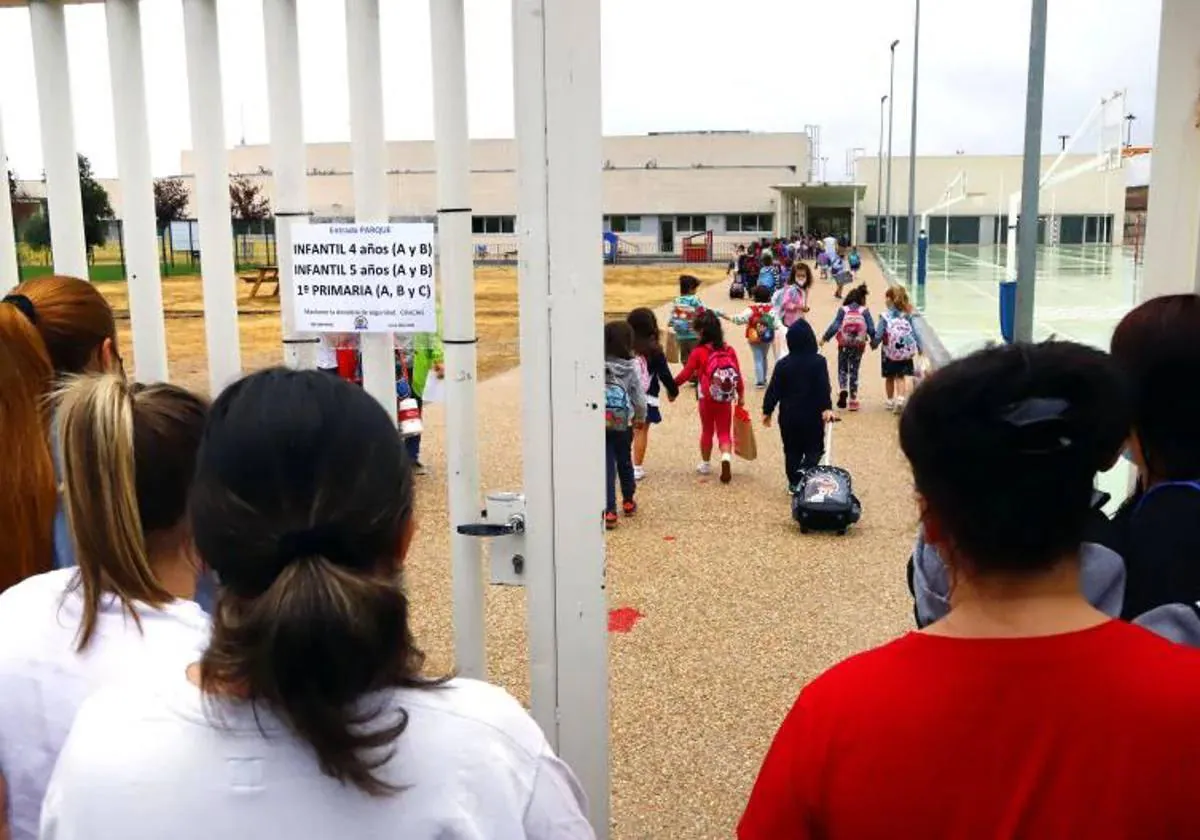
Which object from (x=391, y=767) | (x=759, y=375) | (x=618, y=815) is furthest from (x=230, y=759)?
(x=759, y=375)

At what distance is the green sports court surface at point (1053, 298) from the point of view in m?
18.4

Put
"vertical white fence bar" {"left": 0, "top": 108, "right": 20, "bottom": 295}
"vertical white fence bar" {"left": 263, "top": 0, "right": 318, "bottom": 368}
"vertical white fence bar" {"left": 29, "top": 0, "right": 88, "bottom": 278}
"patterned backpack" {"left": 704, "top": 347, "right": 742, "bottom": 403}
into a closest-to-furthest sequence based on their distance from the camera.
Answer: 1. "vertical white fence bar" {"left": 263, "top": 0, "right": 318, "bottom": 368}
2. "vertical white fence bar" {"left": 29, "top": 0, "right": 88, "bottom": 278}
3. "vertical white fence bar" {"left": 0, "top": 108, "right": 20, "bottom": 295}
4. "patterned backpack" {"left": 704, "top": 347, "right": 742, "bottom": 403}

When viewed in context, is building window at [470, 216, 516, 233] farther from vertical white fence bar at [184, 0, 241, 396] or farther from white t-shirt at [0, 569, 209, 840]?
white t-shirt at [0, 569, 209, 840]

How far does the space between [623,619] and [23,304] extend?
4.37 m

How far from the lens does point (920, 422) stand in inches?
62.1

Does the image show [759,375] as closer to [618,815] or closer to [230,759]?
[618,815]

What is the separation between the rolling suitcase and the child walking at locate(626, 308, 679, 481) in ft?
5.37

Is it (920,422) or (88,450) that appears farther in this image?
(88,450)

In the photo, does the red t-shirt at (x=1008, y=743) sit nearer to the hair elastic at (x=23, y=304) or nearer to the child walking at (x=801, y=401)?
the hair elastic at (x=23, y=304)

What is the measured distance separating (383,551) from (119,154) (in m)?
2.42

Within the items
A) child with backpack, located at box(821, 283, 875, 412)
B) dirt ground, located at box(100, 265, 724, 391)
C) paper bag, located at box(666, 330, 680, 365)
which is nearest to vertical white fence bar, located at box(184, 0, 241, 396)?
dirt ground, located at box(100, 265, 724, 391)

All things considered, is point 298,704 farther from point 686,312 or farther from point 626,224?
point 626,224

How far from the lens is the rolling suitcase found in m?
7.98

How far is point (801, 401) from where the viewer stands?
8891 millimetres
